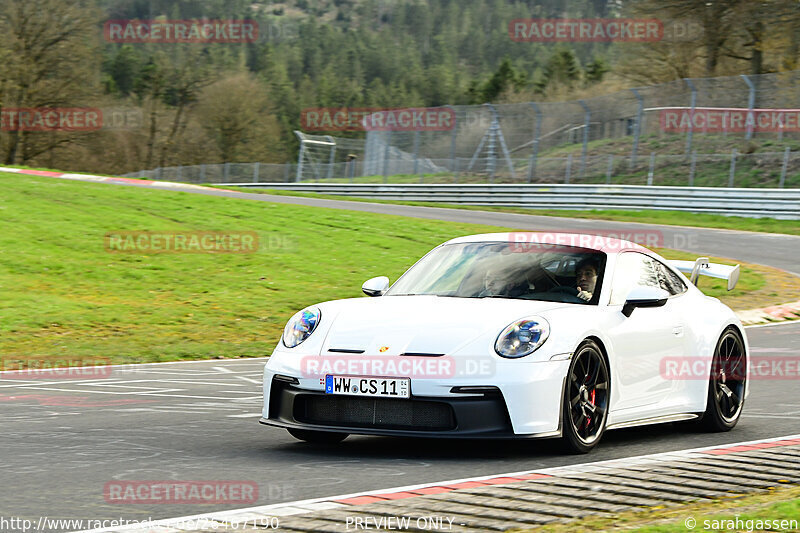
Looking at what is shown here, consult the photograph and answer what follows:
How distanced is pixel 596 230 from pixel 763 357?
15.5 m

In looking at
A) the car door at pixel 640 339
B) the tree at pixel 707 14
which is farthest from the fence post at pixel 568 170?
the car door at pixel 640 339

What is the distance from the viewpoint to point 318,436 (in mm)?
6988

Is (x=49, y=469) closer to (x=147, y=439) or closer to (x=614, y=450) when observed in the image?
(x=147, y=439)

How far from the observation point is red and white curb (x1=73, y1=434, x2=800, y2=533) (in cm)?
452

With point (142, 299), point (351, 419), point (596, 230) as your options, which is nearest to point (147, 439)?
point (351, 419)

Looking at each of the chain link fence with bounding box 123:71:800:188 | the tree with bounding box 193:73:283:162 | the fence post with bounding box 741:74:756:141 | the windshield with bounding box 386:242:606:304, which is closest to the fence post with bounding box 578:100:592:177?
the chain link fence with bounding box 123:71:800:188

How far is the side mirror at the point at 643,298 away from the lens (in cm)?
706

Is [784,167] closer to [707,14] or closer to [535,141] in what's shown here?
[535,141]

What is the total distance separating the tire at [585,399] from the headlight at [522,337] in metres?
0.25

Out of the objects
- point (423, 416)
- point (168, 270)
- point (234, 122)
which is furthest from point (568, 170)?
point (234, 122)

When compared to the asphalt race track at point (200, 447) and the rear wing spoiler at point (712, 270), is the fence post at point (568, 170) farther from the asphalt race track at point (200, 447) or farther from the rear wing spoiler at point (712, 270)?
the rear wing spoiler at point (712, 270)

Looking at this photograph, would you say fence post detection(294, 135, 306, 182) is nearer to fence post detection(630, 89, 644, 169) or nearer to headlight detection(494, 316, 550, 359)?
fence post detection(630, 89, 644, 169)

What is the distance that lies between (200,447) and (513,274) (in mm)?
2278

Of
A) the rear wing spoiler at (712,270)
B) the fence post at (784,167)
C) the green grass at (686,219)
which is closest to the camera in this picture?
the rear wing spoiler at (712,270)
